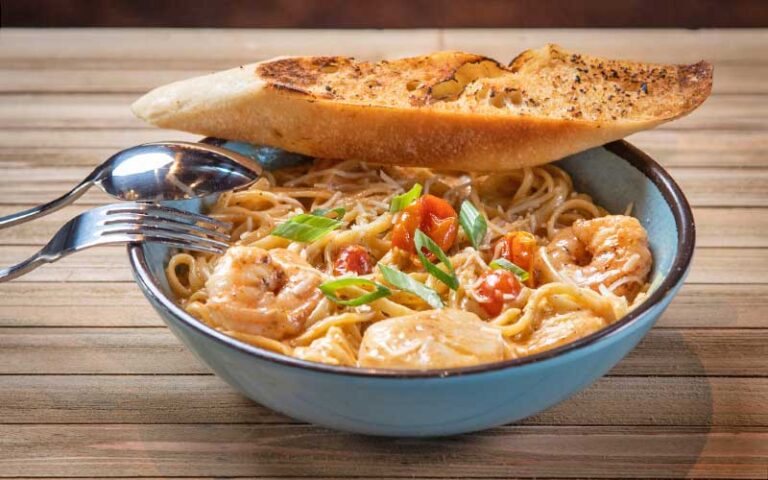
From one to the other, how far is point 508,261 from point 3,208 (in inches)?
95.7

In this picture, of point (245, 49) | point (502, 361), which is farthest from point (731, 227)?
point (245, 49)

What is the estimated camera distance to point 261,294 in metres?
2.81

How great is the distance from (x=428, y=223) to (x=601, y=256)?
61 cm

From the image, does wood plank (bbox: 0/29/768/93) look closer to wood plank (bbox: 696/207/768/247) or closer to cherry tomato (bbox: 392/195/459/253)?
wood plank (bbox: 696/207/768/247)

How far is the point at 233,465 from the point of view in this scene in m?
2.71

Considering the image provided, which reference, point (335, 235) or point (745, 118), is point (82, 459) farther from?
point (745, 118)

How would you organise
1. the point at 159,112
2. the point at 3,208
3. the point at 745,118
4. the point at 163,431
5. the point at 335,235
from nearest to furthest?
1. the point at 163,431
2. the point at 335,235
3. the point at 159,112
4. the point at 3,208
5. the point at 745,118

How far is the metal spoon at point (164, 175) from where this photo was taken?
10.8 feet

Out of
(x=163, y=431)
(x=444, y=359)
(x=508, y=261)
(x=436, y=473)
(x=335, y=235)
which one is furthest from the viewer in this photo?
(x=335, y=235)

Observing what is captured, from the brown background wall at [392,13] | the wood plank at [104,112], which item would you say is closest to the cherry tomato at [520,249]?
the wood plank at [104,112]

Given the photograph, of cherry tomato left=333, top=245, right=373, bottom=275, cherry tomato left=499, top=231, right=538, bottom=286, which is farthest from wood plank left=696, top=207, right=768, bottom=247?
cherry tomato left=333, top=245, right=373, bottom=275

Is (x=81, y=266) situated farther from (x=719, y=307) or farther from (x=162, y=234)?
(x=719, y=307)

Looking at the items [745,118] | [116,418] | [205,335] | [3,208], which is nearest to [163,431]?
[116,418]

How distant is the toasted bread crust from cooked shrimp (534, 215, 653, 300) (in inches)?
15.1
